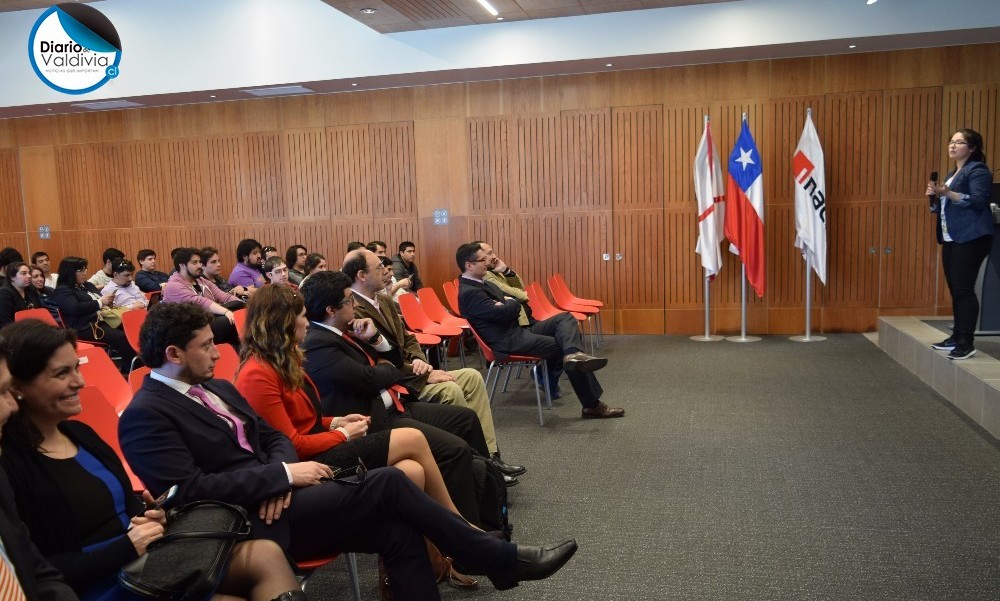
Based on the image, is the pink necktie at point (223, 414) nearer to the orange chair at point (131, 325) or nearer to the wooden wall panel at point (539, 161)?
the orange chair at point (131, 325)

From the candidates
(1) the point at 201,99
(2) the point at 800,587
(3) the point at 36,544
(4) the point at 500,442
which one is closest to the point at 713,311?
(4) the point at 500,442

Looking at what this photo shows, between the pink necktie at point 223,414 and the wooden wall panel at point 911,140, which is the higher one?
the wooden wall panel at point 911,140

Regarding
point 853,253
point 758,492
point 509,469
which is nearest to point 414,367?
point 509,469

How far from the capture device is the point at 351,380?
352 centimetres

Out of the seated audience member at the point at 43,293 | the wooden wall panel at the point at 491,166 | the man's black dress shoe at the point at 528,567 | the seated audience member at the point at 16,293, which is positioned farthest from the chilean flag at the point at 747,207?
the seated audience member at the point at 16,293

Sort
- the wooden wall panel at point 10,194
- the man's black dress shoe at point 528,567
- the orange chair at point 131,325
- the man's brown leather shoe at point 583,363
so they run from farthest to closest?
1. the wooden wall panel at point 10,194
2. the orange chair at point 131,325
3. the man's brown leather shoe at point 583,363
4. the man's black dress shoe at point 528,567

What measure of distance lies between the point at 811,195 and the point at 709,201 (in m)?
1.12

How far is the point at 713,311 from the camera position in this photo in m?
9.53

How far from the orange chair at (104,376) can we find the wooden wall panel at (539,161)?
6.46 meters

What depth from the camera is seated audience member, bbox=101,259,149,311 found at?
7547 mm

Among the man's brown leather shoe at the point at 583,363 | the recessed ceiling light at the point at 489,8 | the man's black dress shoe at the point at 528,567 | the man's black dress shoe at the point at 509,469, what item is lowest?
the man's black dress shoe at the point at 509,469

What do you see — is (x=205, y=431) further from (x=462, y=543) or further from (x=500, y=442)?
(x=500, y=442)

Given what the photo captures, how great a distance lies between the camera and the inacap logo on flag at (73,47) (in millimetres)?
7715

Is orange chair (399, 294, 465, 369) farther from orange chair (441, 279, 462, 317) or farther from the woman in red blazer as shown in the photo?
the woman in red blazer
